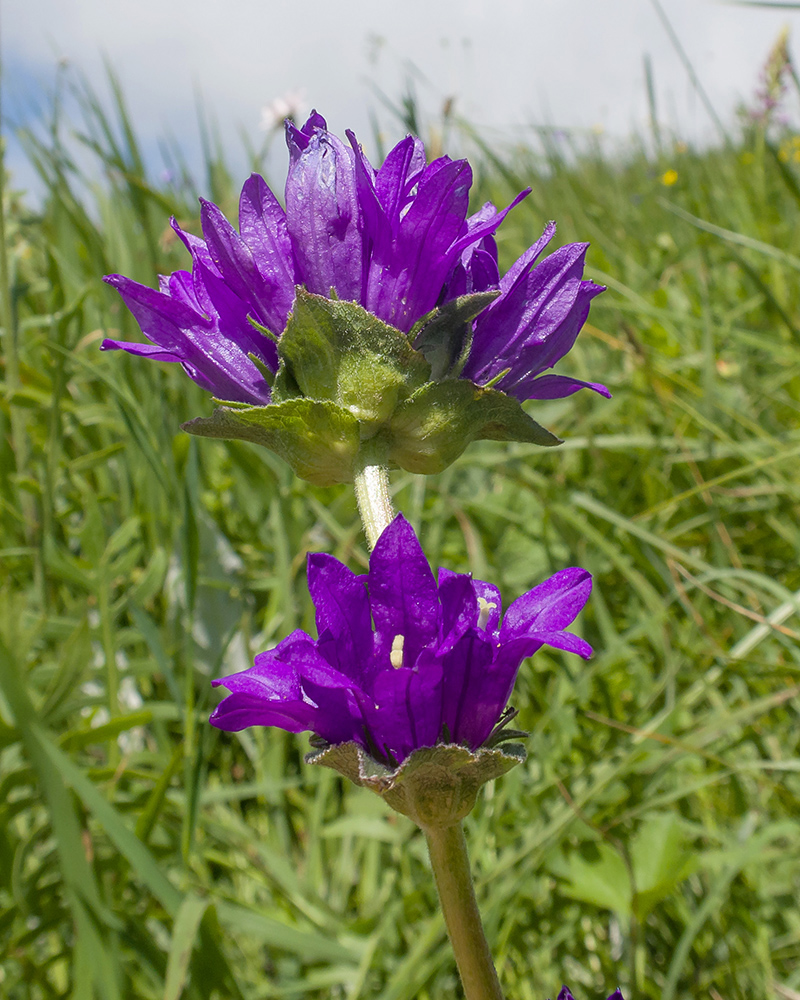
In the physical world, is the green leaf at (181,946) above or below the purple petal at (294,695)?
below

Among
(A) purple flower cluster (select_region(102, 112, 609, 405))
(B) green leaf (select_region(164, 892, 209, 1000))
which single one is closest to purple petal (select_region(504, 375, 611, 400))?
(A) purple flower cluster (select_region(102, 112, 609, 405))

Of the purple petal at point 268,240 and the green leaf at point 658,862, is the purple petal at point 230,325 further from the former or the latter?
the green leaf at point 658,862

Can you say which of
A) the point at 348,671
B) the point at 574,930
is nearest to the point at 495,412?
the point at 348,671

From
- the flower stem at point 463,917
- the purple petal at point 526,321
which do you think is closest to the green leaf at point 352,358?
the purple petal at point 526,321

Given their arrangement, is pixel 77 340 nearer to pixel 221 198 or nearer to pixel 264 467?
pixel 264 467

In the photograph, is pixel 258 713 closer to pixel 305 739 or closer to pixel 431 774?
pixel 431 774

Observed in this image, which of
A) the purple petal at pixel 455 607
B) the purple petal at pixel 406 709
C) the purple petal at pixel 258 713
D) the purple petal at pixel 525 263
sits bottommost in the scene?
the purple petal at pixel 406 709
